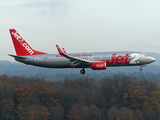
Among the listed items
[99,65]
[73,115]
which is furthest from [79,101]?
[99,65]

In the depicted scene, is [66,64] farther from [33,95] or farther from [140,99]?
[140,99]

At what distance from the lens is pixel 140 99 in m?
158

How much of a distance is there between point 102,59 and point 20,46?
71.6ft

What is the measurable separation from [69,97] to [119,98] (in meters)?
26.6

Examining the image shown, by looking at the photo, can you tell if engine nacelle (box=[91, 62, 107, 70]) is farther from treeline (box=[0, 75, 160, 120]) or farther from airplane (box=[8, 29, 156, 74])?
treeline (box=[0, 75, 160, 120])

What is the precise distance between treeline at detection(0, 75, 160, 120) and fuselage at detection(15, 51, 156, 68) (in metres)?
59.0

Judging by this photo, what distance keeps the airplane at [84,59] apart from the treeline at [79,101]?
57735 millimetres

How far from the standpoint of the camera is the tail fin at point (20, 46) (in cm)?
7631

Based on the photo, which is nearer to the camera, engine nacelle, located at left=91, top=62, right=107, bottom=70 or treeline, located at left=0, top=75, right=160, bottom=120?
engine nacelle, located at left=91, top=62, right=107, bottom=70

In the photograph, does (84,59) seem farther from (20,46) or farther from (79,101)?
(79,101)

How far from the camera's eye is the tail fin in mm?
76312

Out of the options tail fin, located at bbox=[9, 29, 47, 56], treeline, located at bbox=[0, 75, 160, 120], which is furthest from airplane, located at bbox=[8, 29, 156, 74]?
treeline, located at bbox=[0, 75, 160, 120]

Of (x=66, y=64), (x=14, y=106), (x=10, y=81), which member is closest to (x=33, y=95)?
(x=14, y=106)

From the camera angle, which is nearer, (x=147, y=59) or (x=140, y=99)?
(x=147, y=59)
